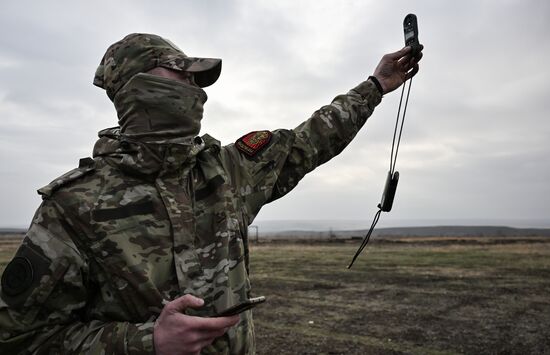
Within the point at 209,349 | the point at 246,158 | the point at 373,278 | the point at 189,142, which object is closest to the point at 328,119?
the point at 246,158

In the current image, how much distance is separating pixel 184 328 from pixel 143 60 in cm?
128

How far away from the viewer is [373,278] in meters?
15.0

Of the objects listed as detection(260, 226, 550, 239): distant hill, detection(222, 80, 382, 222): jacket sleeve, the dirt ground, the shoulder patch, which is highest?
detection(222, 80, 382, 222): jacket sleeve

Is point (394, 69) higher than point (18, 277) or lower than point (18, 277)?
higher

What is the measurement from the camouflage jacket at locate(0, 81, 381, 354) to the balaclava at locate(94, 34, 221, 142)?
0.29 feet

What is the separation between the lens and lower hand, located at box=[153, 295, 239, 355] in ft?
4.89

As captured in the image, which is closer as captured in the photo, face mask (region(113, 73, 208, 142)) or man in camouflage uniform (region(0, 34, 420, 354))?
man in camouflage uniform (region(0, 34, 420, 354))

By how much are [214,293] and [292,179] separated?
A: 0.86m

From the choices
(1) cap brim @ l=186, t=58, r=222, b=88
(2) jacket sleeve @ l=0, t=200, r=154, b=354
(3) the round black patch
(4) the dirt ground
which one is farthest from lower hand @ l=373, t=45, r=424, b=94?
Result: (4) the dirt ground

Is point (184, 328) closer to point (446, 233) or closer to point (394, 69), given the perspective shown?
point (394, 69)

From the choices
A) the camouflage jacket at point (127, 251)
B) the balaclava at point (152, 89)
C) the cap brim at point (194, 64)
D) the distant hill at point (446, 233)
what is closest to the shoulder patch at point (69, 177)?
the camouflage jacket at point (127, 251)

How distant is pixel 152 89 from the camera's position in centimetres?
199

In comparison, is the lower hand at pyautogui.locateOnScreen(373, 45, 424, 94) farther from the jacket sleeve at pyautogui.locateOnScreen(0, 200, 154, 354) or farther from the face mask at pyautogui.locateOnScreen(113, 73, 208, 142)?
the jacket sleeve at pyautogui.locateOnScreen(0, 200, 154, 354)

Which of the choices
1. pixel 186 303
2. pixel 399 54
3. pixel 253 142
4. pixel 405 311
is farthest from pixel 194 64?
pixel 405 311
